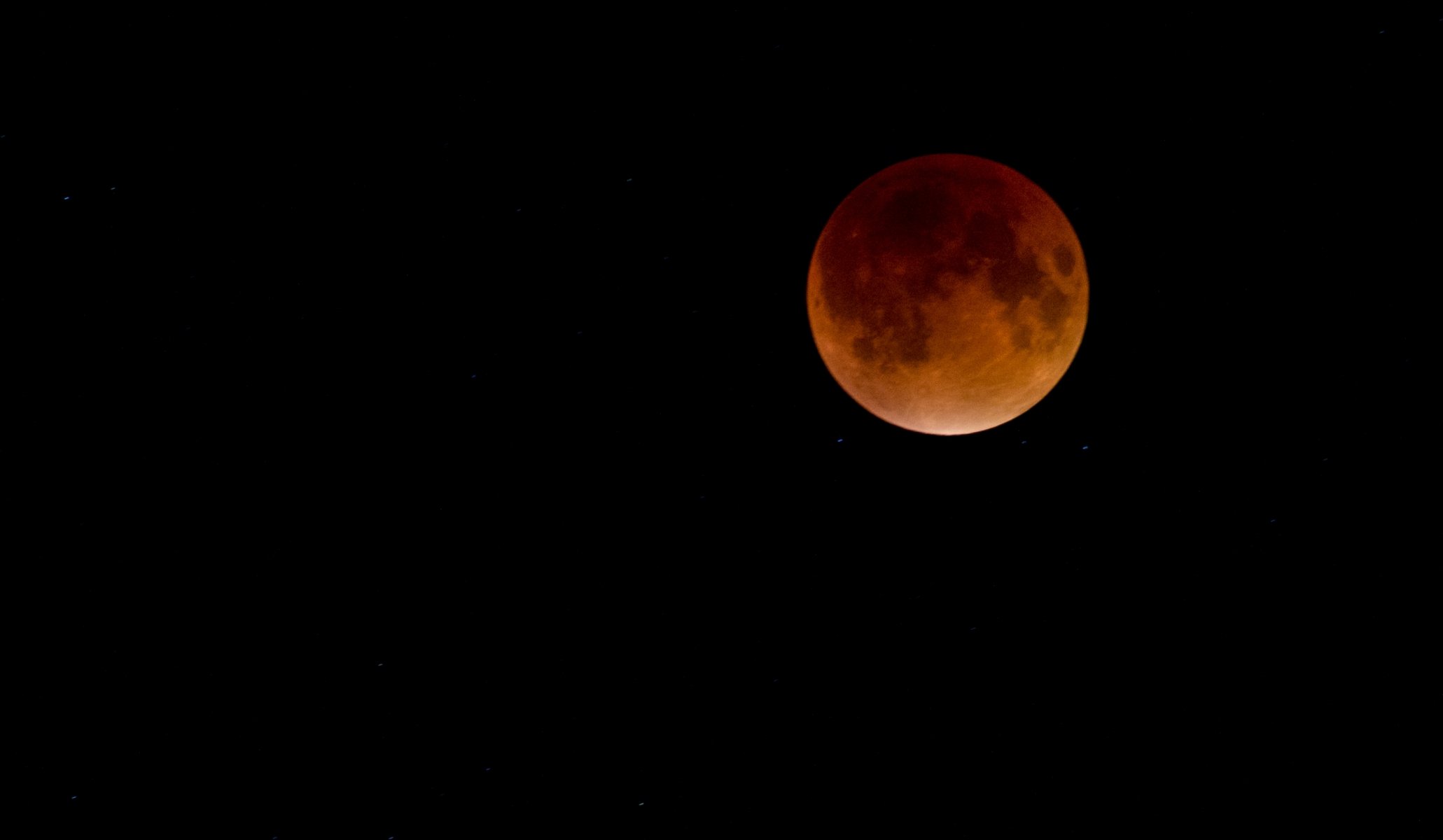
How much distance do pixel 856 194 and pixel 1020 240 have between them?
1075 mm

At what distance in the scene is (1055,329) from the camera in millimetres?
5203

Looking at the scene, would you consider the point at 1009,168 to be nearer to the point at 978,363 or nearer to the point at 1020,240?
the point at 1020,240

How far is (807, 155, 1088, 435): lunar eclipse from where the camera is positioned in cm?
500

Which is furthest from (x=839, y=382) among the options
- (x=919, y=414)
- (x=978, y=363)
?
(x=978, y=363)

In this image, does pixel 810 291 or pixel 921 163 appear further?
pixel 810 291

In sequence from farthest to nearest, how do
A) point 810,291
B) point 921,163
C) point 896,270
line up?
point 810,291 < point 921,163 < point 896,270

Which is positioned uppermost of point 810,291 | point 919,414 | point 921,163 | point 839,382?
point 921,163

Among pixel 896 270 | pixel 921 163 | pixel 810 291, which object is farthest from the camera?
pixel 810 291

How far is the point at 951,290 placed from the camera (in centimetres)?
498

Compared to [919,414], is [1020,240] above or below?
above

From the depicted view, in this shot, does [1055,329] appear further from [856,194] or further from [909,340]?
[856,194]

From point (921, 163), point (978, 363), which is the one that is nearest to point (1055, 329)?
point (978, 363)

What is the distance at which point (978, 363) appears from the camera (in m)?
5.16

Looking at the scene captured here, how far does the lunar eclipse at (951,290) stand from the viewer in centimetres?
500
